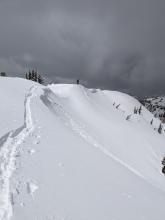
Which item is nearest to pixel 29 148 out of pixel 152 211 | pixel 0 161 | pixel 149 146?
pixel 0 161

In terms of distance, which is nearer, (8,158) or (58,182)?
(58,182)

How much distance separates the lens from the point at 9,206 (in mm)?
6621

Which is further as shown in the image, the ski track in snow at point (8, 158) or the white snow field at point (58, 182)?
the white snow field at point (58, 182)

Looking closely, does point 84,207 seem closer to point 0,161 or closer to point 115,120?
point 0,161

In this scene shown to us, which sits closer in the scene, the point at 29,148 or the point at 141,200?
the point at 141,200

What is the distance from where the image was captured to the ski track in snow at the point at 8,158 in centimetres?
661

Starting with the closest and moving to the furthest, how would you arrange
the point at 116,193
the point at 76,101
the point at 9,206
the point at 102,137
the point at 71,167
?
the point at 9,206 → the point at 116,193 → the point at 71,167 → the point at 102,137 → the point at 76,101

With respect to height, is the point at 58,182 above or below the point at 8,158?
below

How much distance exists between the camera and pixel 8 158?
1017 cm

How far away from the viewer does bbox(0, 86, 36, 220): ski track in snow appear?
6.61m

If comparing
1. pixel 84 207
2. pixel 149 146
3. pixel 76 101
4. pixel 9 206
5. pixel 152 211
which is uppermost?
pixel 9 206

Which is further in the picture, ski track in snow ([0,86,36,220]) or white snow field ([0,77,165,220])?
white snow field ([0,77,165,220])

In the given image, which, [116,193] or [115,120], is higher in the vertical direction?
[116,193]

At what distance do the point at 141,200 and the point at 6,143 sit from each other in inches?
288
